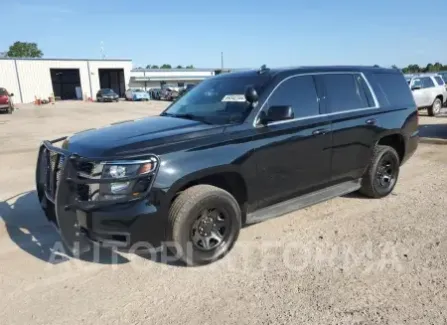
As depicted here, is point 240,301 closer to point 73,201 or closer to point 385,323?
point 385,323

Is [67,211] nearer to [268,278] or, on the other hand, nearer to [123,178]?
[123,178]

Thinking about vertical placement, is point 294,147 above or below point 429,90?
above

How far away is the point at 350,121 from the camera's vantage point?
4.96 metres

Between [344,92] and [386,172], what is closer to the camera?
[344,92]

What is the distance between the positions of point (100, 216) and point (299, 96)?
256 centimetres

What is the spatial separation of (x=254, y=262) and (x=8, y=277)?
7.64 feet

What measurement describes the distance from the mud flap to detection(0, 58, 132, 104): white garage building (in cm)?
5038

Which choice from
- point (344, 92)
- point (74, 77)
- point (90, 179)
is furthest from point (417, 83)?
point (74, 77)

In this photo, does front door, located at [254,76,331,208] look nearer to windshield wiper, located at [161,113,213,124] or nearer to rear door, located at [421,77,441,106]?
windshield wiper, located at [161,113,213,124]

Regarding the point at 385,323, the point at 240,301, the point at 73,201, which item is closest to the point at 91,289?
the point at 73,201

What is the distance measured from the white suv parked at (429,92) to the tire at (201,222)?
1512 cm

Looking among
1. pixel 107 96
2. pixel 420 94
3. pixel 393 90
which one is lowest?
pixel 107 96

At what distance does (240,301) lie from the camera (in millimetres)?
3219

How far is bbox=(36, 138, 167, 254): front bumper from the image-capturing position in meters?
3.33
